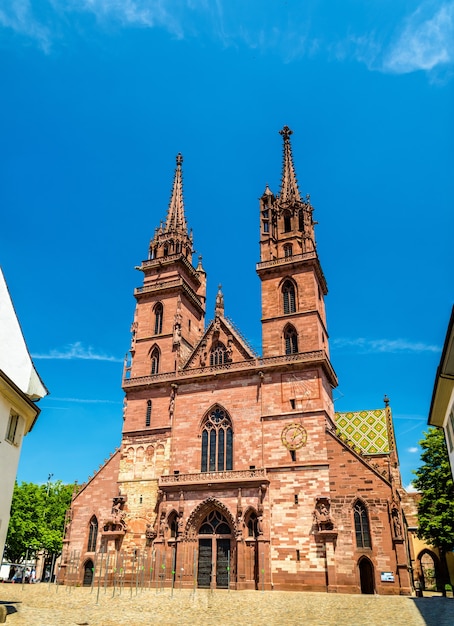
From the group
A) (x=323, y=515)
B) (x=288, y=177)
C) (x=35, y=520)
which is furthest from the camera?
(x=35, y=520)

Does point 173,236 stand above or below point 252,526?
above

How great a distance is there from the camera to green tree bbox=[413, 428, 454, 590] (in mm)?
31609

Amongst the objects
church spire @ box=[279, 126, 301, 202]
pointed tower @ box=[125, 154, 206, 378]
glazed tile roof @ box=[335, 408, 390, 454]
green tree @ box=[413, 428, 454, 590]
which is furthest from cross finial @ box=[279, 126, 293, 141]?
green tree @ box=[413, 428, 454, 590]

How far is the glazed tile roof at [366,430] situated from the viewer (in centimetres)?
4409

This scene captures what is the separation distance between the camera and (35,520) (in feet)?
161

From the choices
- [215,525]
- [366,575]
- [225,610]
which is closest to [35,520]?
[215,525]

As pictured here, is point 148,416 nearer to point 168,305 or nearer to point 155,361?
point 155,361

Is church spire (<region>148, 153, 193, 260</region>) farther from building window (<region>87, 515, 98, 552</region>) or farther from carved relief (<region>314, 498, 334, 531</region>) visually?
carved relief (<region>314, 498, 334, 531</region>)

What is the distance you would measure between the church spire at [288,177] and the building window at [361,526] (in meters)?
24.4

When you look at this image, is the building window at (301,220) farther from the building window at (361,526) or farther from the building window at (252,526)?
the building window at (252,526)

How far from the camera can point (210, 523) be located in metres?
33.5

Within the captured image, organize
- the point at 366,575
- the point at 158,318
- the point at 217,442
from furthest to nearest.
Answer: the point at 158,318, the point at 217,442, the point at 366,575

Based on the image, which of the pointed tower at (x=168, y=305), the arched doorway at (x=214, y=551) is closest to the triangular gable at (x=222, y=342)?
the pointed tower at (x=168, y=305)

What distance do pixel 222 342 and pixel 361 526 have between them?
15478 mm
